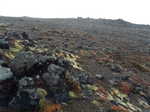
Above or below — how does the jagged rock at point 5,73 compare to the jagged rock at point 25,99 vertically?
above

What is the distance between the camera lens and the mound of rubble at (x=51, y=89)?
14109mm

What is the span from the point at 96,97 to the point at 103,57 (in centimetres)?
1352

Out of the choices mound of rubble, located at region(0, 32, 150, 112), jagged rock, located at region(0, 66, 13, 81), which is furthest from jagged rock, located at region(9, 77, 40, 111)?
jagged rock, located at region(0, 66, 13, 81)

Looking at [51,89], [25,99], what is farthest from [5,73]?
[51,89]

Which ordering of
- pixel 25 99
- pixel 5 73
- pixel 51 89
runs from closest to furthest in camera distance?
pixel 25 99 < pixel 51 89 < pixel 5 73

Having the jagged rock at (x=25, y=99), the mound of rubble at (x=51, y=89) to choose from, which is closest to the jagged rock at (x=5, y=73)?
the mound of rubble at (x=51, y=89)

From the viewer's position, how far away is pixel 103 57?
30.6 meters

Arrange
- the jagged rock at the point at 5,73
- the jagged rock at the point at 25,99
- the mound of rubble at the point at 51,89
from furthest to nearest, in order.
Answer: the jagged rock at the point at 5,73 → the mound of rubble at the point at 51,89 → the jagged rock at the point at 25,99

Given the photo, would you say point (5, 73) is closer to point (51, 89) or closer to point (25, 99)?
point (25, 99)

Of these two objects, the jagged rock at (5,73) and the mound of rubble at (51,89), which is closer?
the mound of rubble at (51,89)

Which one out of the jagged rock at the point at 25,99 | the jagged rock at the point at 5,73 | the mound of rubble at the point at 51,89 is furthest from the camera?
the jagged rock at the point at 5,73

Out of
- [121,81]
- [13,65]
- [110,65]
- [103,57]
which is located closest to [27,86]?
[13,65]

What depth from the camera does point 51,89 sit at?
15.7 m

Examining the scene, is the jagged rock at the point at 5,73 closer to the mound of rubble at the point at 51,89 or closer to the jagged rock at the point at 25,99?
the mound of rubble at the point at 51,89
